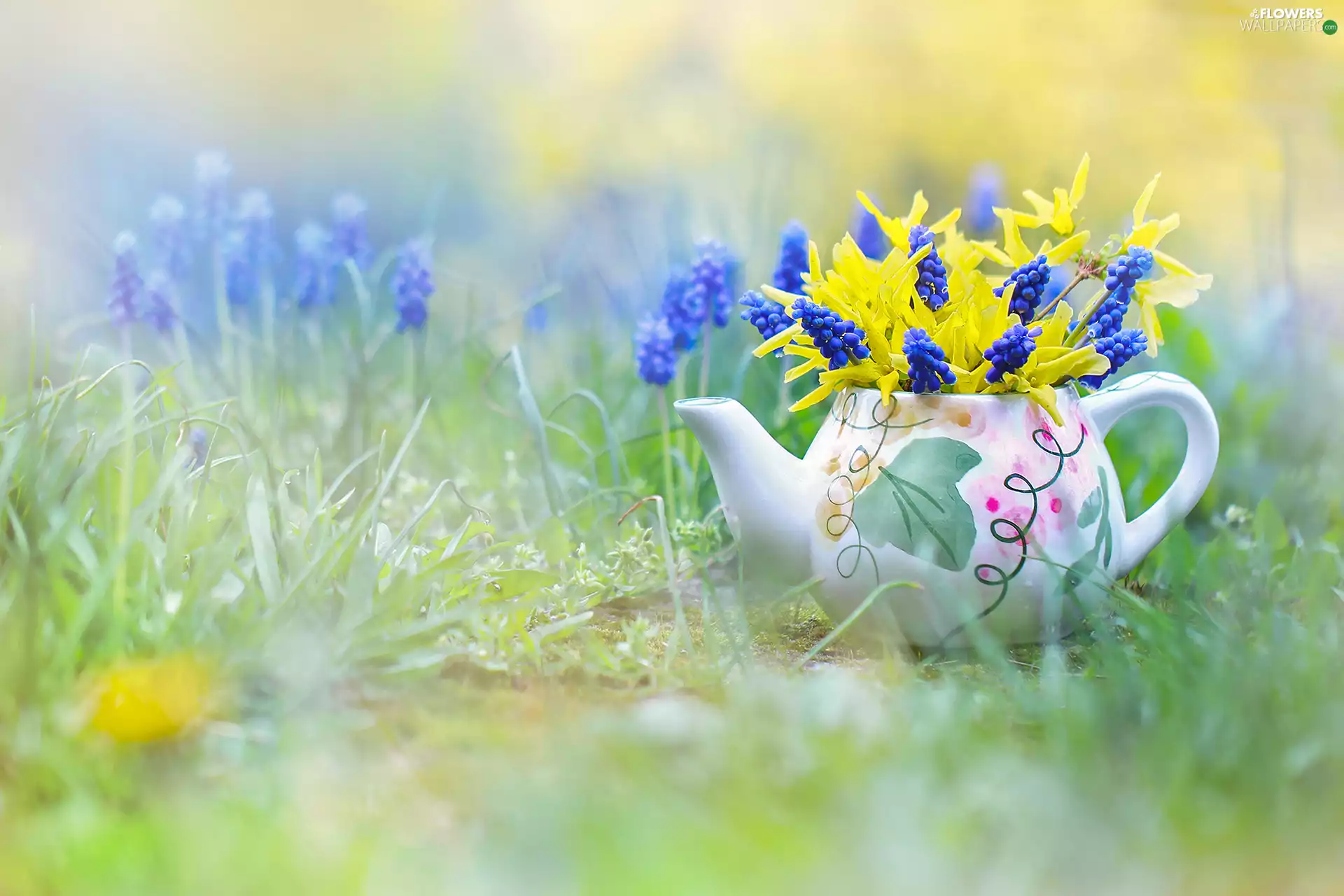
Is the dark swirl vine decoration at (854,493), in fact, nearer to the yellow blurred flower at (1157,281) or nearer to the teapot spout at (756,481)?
the teapot spout at (756,481)

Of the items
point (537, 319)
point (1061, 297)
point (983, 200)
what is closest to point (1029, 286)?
point (1061, 297)

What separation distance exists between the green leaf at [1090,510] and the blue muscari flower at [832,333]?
0.87 ft

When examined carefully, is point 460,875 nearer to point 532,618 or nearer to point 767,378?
point 532,618

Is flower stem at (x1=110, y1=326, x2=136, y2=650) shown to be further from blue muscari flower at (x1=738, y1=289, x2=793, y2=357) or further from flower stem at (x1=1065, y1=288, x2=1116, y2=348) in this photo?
flower stem at (x1=1065, y1=288, x2=1116, y2=348)

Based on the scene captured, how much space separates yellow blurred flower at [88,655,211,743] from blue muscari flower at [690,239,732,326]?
788 mm

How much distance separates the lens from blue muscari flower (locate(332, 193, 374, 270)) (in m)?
1.82

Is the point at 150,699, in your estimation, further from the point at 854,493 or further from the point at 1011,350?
the point at 1011,350

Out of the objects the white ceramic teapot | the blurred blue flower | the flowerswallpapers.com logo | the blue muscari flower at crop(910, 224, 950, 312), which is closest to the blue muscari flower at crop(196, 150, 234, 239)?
the blurred blue flower

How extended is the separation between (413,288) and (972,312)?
0.83 metres

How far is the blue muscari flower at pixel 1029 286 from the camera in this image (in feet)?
3.52

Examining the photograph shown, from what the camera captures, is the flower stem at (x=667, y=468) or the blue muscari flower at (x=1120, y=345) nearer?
the blue muscari flower at (x=1120, y=345)

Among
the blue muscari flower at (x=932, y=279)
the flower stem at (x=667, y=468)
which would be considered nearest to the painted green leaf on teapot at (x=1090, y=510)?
the blue muscari flower at (x=932, y=279)

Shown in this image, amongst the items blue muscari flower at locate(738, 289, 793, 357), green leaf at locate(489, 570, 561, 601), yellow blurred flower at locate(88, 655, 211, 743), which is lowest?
green leaf at locate(489, 570, 561, 601)

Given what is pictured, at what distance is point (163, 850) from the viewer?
707 millimetres
